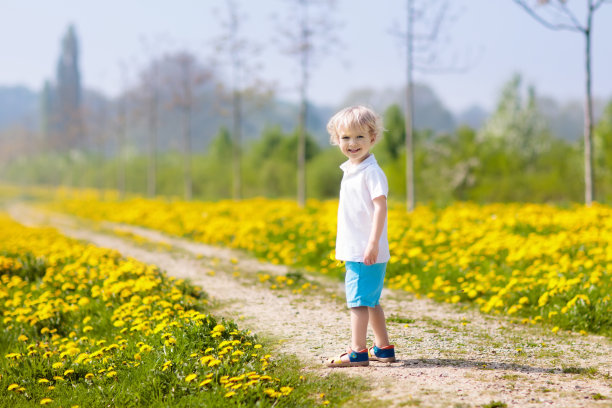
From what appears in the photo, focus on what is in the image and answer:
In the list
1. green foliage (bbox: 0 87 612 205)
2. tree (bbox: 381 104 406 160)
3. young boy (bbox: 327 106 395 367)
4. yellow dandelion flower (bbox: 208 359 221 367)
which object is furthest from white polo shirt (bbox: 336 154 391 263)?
tree (bbox: 381 104 406 160)

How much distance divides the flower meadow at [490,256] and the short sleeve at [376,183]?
707mm

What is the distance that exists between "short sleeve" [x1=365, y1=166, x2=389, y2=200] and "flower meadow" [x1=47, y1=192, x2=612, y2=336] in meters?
0.71

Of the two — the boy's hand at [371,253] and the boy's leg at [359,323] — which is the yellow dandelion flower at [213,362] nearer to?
the boy's leg at [359,323]

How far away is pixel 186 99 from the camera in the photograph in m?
26.2

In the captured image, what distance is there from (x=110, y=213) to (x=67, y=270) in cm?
1544

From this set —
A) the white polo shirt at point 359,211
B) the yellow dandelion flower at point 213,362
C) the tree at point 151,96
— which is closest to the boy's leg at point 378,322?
the white polo shirt at point 359,211

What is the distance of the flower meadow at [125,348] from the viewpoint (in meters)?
3.88

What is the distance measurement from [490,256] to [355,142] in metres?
4.83

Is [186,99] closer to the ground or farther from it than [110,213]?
farther from it

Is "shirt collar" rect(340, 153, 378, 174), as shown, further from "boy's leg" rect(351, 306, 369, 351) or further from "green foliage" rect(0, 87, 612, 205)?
"green foliage" rect(0, 87, 612, 205)

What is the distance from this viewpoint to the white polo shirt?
3.84 meters

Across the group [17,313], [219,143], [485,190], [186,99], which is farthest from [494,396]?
[219,143]

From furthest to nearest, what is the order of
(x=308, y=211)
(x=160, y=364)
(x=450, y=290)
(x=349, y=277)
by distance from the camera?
(x=308, y=211)
(x=450, y=290)
(x=160, y=364)
(x=349, y=277)

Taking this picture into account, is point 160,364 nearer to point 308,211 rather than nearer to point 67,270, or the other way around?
point 67,270
